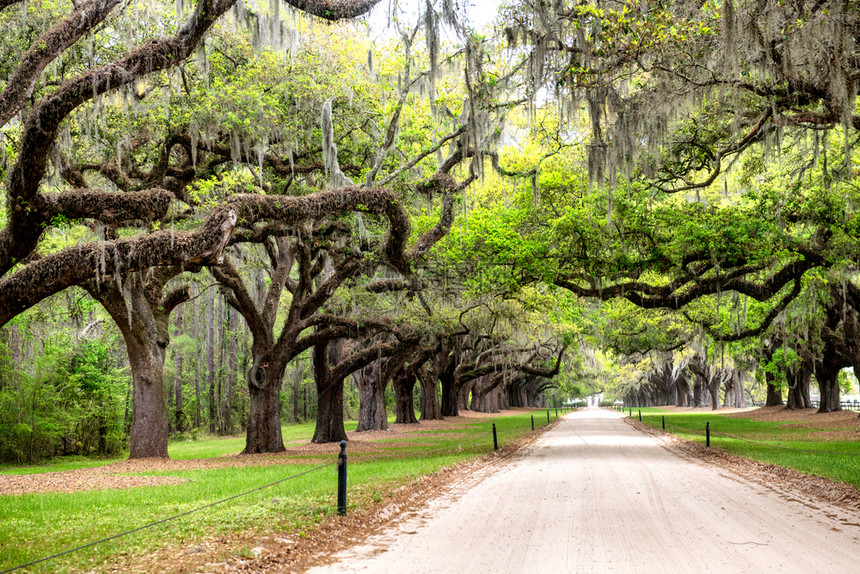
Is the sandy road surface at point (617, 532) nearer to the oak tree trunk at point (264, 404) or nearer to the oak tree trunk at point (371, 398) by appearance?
the oak tree trunk at point (264, 404)

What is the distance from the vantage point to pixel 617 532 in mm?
7316

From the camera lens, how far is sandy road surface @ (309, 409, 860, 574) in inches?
233

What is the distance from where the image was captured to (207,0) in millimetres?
8789

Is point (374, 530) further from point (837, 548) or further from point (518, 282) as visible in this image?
point (518, 282)

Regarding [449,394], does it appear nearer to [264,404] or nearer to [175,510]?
[264,404]

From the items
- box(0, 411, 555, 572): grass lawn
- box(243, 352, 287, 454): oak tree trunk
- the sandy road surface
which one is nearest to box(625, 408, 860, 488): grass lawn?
the sandy road surface

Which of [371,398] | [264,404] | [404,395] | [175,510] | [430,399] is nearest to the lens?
[175,510]

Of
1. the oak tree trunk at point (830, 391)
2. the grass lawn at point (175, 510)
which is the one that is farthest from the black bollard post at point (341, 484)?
the oak tree trunk at point (830, 391)

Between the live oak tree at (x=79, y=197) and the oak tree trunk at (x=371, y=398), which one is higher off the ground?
the live oak tree at (x=79, y=197)

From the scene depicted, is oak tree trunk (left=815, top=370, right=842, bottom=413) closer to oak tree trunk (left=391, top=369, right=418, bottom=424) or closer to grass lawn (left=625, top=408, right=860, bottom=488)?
grass lawn (left=625, top=408, right=860, bottom=488)

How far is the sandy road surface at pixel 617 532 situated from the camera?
5926 millimetres

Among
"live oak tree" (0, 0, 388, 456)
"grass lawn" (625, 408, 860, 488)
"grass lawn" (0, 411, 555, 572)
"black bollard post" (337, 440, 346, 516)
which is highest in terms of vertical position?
"live oak tree" (0, 0, 388, 456)

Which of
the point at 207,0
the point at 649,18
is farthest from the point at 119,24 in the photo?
the point at 649,18

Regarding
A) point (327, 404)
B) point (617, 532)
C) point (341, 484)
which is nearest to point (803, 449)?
point (617, 532)
